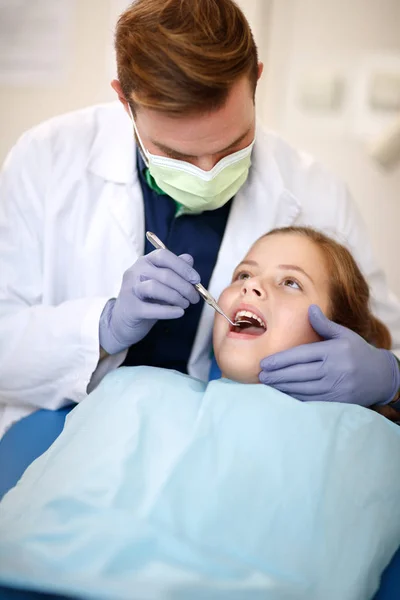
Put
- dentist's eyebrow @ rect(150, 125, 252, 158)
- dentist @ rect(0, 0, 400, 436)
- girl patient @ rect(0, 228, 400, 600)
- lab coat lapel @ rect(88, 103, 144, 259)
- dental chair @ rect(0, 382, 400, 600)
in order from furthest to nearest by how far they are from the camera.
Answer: lab coat lapel @ rect(88, 103, 144, 259)
dentist's eyebrow @ rect(150, 125, 252, 158)
dentist @ rect(0, 0, 400, 436)
dental chair @ rect(0, 382, 400, 600)
girl patient @ rect(0, 228, 400, 600)

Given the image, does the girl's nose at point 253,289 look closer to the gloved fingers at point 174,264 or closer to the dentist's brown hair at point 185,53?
the gloved fingers at point 174,264

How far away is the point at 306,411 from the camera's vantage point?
1.19 meters

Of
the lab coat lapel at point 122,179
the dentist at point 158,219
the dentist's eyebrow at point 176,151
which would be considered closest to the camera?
the dentist at point 158,219

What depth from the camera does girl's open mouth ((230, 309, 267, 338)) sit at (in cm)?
139

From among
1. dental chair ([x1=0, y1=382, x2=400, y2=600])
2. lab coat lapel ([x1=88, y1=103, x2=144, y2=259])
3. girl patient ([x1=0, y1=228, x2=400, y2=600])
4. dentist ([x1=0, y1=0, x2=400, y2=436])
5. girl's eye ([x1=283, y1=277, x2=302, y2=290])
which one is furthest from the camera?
lab coat lapel ([x1=88, y1=103, x2=144, y2=259])

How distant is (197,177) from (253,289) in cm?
27

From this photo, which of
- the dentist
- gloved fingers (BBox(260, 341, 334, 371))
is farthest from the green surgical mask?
gloved fingers (BBox(260, 341, 334, 371))

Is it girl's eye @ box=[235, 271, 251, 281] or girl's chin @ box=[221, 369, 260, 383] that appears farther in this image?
girl's eye @ box=[235, 271, 251, 281]

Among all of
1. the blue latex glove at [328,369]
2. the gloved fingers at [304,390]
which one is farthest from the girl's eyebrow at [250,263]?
the gloved fingers at [304,390]

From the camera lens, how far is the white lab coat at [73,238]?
1.51 metres

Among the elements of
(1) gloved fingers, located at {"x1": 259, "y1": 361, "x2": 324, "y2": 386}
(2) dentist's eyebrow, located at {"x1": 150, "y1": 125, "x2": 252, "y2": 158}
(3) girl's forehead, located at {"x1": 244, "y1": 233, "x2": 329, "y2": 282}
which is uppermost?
(2) dentist's eyebrow, located at {"x1": 150, "y1": 125, "x2": 252, "y2": 158}

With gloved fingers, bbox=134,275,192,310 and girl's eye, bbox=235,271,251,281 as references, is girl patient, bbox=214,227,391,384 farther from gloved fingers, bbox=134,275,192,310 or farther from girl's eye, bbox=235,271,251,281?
gloved fingers, bbox=134,275,192,310

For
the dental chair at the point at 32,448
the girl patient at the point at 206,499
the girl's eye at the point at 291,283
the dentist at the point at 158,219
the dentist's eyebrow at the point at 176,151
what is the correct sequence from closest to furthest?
the girl patient at the point at 206,499 < the dental chair at the point at 32,448 < the dentist at the point at 158,219 < the dentist's eyebrow at the point at 176,151 < the girl's eye at the point at 291,283

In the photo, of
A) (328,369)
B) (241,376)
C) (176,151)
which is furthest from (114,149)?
(328,369)
